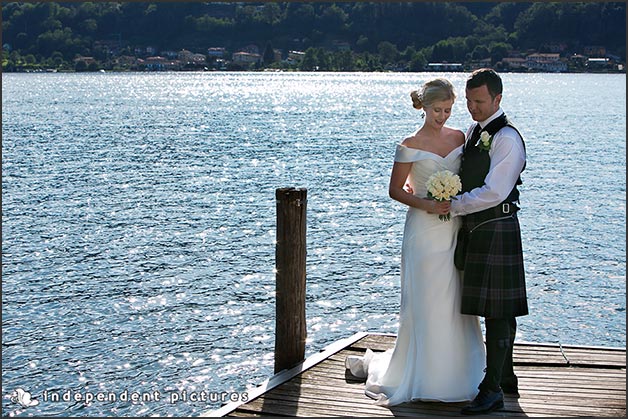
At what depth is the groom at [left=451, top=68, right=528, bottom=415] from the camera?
22.0ft

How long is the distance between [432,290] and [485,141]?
115cm

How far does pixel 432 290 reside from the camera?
711 centimetres

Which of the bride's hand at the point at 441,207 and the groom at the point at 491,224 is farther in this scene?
the bride's hand at the point at 441,207

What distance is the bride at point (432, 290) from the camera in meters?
7.08

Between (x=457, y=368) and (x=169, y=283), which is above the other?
(x=457, y=368)

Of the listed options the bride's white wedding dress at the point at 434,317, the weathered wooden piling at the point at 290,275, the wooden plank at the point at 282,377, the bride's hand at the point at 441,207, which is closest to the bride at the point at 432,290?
the bride's white wedding dress at the point at 434,317

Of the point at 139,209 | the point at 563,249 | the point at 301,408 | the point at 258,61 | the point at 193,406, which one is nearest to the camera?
the point at 301,408

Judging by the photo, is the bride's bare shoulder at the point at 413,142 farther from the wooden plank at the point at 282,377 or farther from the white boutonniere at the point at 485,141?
the wooden plank at the point at 282,377

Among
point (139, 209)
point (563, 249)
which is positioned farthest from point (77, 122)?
point (563, 249)

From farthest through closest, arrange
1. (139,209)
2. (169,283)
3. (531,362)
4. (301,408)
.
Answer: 1. (139,209)
2. (169,283)
3. (531,362)
4. (301,408)

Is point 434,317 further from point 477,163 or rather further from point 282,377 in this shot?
point 282,377

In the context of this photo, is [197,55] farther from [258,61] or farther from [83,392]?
[83,392]

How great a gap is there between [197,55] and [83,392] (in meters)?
162

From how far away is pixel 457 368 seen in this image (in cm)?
713
